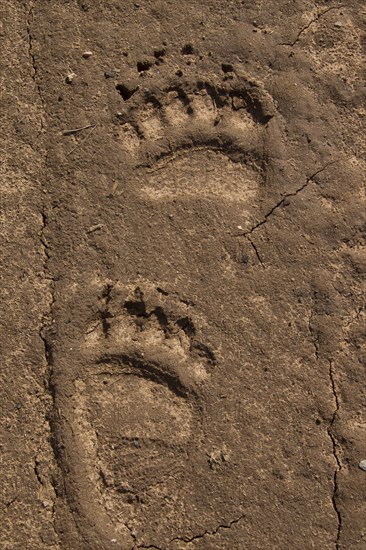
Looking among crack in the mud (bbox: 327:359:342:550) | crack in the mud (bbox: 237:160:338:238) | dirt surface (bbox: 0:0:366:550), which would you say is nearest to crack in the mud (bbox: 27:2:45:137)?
dirt surface (bbox: 0:0:366:550)

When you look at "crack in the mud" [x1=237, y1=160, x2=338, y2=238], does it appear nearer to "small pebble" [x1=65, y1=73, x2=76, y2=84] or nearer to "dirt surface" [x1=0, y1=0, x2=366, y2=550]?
"dirt surface" [x1=0, y1=0, x2=366, y2=550]

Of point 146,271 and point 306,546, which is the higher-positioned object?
point 146,271

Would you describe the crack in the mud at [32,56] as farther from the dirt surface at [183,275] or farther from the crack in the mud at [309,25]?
the crack in the mud at [309,25]

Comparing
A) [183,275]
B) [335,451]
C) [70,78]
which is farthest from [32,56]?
[335,451]

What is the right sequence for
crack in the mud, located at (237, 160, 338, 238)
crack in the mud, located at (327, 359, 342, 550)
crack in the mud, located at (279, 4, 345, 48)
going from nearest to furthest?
1. crack in the mud, located at (327, 359, 342, 550)
2. crack in the mud, located at (237, 160, 338, 238)
3. crack in the mud, located at (279, 4, 345, 48)

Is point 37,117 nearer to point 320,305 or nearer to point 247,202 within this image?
point 247,202

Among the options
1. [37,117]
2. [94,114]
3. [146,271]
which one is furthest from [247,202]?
[37,117]

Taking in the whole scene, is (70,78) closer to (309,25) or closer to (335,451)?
(309,25)

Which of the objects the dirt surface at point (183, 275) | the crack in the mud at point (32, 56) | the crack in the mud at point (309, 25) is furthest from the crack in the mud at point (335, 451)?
the crack in the mud at point (32, 56)
